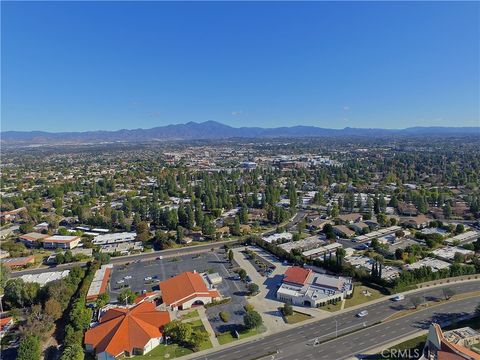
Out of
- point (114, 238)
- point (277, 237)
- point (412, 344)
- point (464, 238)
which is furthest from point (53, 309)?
point (464, 238)

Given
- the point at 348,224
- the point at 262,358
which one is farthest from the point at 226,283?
the point at 348,224

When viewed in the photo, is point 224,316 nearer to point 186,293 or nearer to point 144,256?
point 186,293

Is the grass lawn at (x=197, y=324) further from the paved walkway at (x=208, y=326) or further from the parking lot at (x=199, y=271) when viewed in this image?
the parking lot at (x=199, y=271)

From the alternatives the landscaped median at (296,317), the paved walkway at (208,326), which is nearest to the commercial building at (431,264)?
the landscaped median at (296,317)

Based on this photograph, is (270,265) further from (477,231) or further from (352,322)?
(477,231)

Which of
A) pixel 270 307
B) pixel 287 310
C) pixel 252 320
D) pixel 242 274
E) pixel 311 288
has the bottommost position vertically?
pixel 270 307

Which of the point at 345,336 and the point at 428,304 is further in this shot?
the point at 428,304

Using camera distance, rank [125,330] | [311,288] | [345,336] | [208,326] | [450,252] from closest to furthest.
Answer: [125,330]
[345,336]
[208,326]
[311,288]
[450,252]

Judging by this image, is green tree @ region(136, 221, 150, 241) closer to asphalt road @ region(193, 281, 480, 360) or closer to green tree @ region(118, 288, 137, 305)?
green tree @ region(118, 288, 137, 305)

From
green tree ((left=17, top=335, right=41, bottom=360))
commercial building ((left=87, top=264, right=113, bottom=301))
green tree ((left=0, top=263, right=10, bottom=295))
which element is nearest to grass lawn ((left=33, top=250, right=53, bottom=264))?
green tree ((left=0, top=263, right=10, bottom=295))
